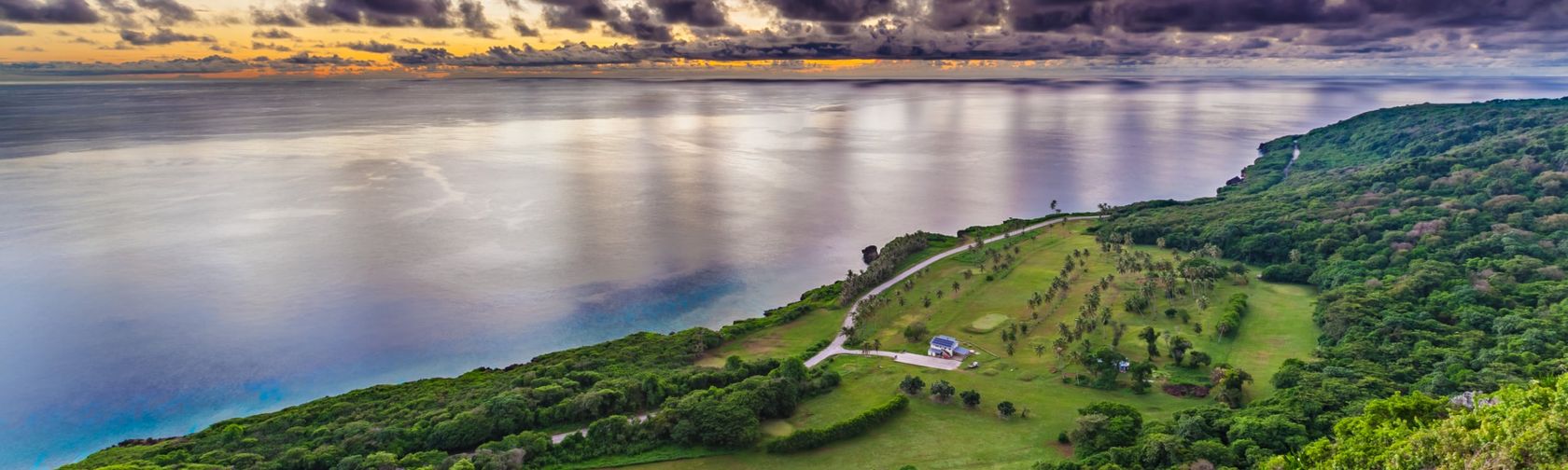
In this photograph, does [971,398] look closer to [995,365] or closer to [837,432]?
[995,365]

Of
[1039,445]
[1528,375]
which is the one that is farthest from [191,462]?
[1528,375]

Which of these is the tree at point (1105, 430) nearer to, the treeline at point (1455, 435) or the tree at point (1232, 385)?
the tree at point (1232, 385)

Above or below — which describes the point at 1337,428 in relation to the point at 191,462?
above

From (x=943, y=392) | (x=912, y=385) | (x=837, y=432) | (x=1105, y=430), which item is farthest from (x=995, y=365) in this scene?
(x=837, y=432)

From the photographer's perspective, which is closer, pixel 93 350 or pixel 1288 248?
pixel 93 350

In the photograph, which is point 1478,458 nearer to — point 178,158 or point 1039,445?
point 1039,445

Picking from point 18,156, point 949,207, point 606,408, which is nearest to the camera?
point 606,408
